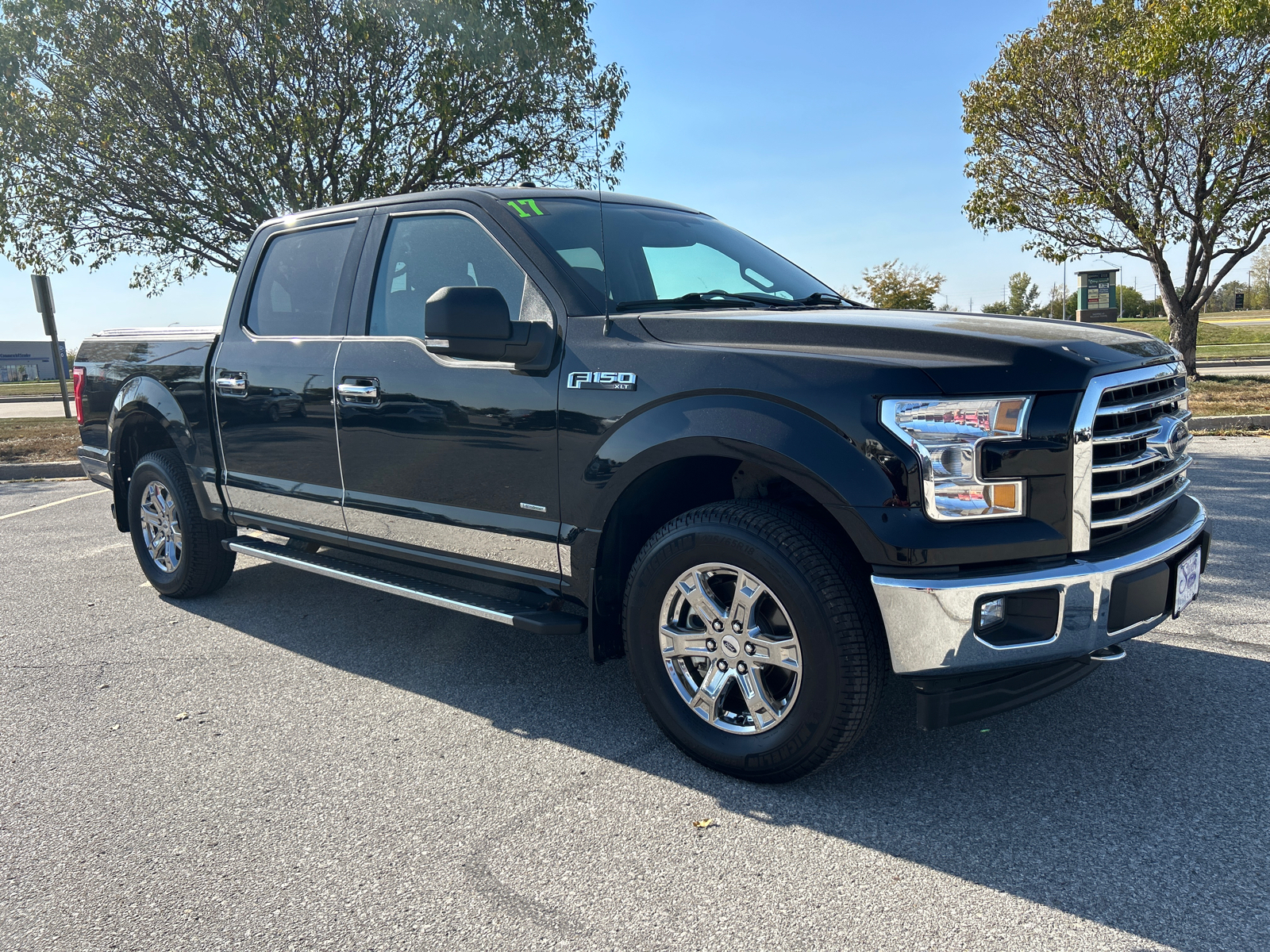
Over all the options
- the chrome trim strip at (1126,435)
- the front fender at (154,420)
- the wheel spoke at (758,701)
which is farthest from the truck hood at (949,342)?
the front fender at (154,420)

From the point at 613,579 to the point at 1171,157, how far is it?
1894cm

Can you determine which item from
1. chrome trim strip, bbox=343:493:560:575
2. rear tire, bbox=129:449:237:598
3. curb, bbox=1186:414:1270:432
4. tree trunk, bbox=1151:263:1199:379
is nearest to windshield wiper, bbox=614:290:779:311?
chrome trim strip, bbox=343:493:560:575

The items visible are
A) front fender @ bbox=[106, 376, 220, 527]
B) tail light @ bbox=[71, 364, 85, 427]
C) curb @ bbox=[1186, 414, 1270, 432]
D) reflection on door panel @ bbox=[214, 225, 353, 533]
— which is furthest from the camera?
curb @ bbox=[1186, 414, 1270, 432]

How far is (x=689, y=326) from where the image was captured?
10.4 feet

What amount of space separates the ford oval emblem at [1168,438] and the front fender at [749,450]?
980 millimetres

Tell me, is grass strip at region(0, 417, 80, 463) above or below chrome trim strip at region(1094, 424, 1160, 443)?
below

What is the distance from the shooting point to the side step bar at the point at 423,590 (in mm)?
3334

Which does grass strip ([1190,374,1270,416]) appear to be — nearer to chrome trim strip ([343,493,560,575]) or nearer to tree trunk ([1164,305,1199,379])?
tree trunk ([1164,305,1199,379])

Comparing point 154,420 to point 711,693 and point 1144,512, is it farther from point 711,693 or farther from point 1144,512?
point 1144,512

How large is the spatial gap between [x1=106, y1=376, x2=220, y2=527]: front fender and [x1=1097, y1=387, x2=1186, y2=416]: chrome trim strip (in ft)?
14.2

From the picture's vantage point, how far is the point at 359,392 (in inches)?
158

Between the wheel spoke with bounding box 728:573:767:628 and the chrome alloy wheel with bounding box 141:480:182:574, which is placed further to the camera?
the chrome alloy wheel with bounding box 141:480:182:574

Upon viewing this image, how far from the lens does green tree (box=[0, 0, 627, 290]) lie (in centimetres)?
1398

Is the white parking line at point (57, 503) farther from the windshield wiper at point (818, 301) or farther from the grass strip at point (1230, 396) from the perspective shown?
the grass strip at point (1230, 396)
